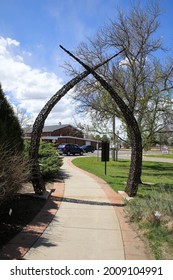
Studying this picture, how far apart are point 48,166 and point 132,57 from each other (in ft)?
35.4

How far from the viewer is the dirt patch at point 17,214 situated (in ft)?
19.2

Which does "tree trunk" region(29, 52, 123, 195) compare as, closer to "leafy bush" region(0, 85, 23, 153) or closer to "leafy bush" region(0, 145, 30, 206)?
"leafy bush" region(0, 85, 23, 153)

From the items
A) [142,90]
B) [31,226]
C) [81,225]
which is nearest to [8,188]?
[31,226]

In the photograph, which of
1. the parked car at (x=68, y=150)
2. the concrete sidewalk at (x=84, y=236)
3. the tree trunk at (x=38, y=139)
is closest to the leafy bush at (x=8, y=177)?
the concrete sidewalk at (x=84, y=236)

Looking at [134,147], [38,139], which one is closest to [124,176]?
[134,147]

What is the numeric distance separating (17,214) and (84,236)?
2052mm

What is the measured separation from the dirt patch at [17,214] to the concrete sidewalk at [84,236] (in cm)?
21

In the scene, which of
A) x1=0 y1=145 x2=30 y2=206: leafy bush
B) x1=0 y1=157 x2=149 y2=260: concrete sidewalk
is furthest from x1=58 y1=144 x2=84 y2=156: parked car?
x1=0 y1=145 x2=30 y2=206: leafy bush

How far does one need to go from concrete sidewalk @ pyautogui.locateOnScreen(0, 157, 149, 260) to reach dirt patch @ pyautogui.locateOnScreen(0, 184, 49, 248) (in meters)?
0.21

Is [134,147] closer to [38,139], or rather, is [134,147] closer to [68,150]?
[38,139]

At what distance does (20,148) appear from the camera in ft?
29.6

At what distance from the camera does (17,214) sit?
23.8ft

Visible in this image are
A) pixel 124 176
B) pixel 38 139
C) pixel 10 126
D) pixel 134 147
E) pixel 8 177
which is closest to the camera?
pixel 8 177

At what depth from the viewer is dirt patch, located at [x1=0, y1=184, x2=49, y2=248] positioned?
19.2 feet
